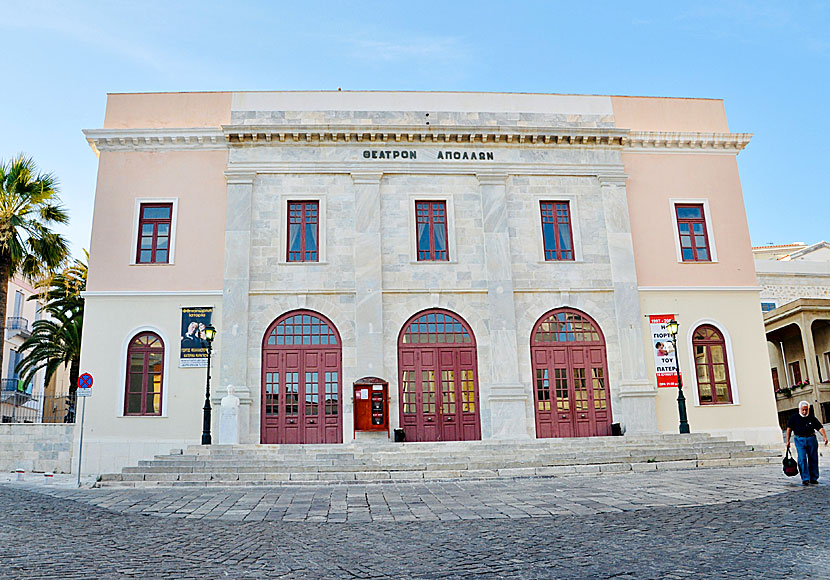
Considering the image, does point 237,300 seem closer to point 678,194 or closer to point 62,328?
point 62,328

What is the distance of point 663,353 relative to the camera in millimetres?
20359

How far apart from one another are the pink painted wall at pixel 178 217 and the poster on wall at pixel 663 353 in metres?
12.4

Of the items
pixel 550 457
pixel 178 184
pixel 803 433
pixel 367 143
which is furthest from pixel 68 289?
pixel 803 433

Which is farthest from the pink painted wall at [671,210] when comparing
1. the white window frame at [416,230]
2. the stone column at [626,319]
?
the white window frame at [416,230]

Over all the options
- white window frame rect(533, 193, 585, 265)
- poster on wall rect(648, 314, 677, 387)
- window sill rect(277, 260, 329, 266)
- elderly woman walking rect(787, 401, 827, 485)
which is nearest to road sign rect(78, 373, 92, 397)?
window sill rect(277, 260, 329, 266)

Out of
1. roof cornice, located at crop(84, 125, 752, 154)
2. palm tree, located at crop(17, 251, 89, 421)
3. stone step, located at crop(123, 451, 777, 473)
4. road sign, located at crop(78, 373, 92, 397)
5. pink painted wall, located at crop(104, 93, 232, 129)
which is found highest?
pink painted wall, located at crop(104, 93, 232, 129)

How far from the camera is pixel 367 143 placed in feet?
69.6

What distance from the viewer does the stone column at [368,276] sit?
19641mm

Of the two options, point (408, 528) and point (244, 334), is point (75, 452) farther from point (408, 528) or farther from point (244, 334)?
point (408, 528)

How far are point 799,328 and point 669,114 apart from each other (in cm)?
1166

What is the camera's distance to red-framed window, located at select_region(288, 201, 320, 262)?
811 inches

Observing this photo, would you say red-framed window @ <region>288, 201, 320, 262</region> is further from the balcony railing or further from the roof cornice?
Answer: the balcony railing

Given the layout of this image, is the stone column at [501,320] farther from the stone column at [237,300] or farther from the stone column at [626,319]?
the stone column at [237,300]

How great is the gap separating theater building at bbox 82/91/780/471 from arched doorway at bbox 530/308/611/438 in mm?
62
